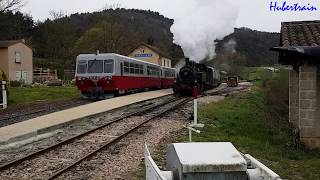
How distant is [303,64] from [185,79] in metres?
18.1

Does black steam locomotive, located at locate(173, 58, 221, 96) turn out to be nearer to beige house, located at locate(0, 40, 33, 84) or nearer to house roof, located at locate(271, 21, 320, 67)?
house roof, located at locate(271, 21, 320, 67)

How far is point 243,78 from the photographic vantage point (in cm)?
8319

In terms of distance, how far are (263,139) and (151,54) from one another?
190ft

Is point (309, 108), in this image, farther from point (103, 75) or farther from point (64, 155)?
point (103, 75)

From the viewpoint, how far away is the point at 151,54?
70.6 metres

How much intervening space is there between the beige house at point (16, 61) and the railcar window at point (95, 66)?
23.2 m

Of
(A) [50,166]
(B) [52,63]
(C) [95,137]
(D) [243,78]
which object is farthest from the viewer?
(D) [243,78]

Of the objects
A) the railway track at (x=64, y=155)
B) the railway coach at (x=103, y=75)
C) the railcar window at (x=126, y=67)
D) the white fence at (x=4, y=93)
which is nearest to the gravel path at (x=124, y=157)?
the railway track at (x=64, y=155)

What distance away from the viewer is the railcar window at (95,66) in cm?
2618

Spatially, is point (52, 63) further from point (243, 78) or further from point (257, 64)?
point (243, 78)

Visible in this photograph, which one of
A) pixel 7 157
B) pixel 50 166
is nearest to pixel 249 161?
pixel 50 166

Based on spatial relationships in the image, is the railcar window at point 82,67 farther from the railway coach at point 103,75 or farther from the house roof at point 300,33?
the house roof at point 300,33

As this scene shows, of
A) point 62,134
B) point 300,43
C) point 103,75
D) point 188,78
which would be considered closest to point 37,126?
point 62,134

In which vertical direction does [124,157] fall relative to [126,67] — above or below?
below
